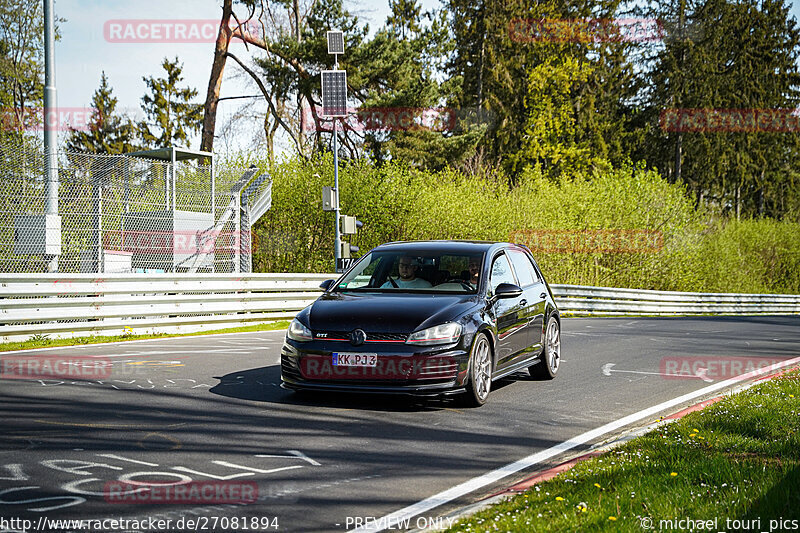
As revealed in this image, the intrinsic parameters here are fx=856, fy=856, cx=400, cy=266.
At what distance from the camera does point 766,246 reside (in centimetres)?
5878

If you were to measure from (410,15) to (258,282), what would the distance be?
127 ft

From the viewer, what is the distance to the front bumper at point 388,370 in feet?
25.1

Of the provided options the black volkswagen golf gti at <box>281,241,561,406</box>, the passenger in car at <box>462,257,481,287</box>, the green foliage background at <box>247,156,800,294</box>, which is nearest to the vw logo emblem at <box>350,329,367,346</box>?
the black volkswagen golf gti at <box>281,241,561,406</box>

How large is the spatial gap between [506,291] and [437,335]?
141cm

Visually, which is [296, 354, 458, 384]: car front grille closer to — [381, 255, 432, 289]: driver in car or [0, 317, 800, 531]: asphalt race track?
[0, 317, 800, 531]: asphalt race track

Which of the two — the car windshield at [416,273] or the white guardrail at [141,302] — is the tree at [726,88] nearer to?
the white guardrail at [141,302]

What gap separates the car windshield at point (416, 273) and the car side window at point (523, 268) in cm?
102

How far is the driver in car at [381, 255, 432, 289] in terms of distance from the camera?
29.9 feet

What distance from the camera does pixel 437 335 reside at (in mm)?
7793

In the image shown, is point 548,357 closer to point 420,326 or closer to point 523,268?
point 523,268

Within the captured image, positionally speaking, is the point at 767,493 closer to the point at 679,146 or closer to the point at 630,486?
the point at 630,486

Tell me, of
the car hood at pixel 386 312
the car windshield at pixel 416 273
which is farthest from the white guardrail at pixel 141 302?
the car hood at pixel 386 312

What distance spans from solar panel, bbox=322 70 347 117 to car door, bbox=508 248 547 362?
16.0 m

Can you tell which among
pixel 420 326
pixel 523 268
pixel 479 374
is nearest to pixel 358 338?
pixel 420 326
